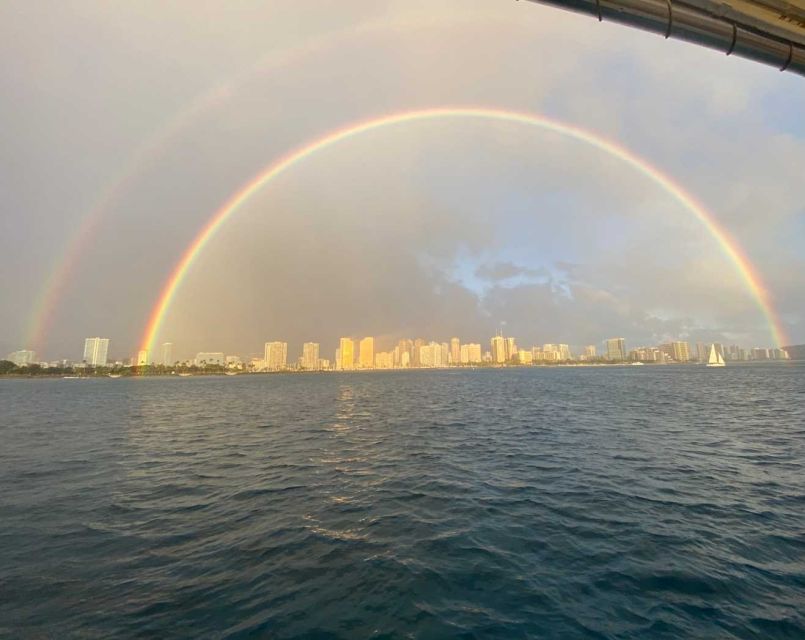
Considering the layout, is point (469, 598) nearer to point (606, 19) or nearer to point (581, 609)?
point (581, 609)

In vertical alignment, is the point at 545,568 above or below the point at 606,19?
below

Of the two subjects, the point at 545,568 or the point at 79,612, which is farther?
the point at 545,568

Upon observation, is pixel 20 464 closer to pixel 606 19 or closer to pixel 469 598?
pixel 469 598

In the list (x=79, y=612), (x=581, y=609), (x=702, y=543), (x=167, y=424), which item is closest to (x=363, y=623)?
(x=581, y=609)

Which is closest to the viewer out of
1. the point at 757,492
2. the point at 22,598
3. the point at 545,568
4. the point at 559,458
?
the point at 22,598

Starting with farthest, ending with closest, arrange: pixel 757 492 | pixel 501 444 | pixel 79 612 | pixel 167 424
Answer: pixel 167 424, pixel 501 444, pixel 757 492, pixel 79 612

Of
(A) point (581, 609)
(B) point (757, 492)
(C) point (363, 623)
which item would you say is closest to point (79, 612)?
(C) point (363, 623)
